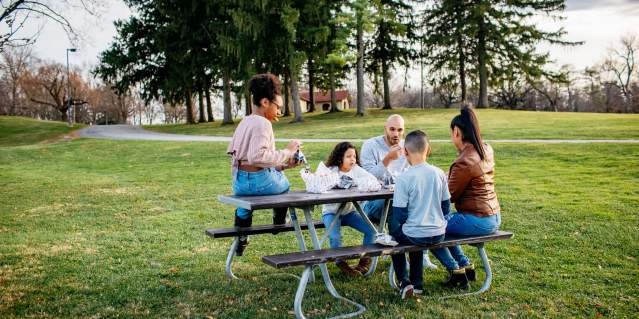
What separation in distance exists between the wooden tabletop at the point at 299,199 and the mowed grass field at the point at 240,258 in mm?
894

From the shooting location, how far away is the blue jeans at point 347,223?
549 centimetres

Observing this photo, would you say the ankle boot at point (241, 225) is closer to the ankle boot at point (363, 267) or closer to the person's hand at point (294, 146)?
the person's hand at point (294, 146)

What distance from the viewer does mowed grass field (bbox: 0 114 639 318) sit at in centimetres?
457

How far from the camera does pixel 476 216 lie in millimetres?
4941

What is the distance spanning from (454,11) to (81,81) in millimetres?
57975

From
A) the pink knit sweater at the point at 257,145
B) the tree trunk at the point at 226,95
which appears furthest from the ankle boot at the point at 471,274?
the tree trunk at the point at 226,95

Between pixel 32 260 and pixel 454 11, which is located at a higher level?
pixel 454 11

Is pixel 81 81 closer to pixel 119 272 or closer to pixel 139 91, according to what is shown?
pixel 139 91

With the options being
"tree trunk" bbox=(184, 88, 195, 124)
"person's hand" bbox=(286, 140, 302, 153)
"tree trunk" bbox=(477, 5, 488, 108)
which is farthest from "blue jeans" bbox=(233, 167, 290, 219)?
"tree trunk" bbox=(184, 88, 195, 124)

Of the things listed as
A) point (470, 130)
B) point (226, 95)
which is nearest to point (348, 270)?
point (470, 130)

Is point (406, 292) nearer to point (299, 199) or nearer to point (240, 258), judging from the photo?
point (299, 199)

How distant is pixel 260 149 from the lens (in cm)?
474

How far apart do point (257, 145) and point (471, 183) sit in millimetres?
1998

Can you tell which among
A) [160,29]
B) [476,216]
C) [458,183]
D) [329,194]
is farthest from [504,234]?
[160,29]
